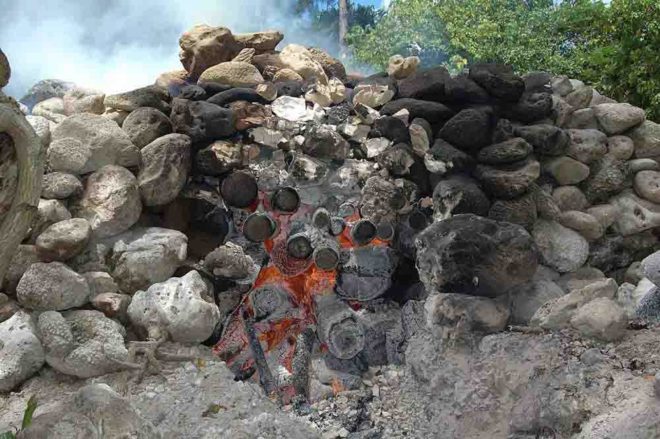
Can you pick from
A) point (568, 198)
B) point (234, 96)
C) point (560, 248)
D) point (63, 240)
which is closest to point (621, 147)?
point (568, 198)

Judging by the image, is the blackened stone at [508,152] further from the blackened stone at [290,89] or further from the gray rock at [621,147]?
the blackened stone at [290,89]

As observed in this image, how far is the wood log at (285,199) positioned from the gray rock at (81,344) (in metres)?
1.44

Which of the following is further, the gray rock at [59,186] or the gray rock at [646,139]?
the gray rock at [646,139]

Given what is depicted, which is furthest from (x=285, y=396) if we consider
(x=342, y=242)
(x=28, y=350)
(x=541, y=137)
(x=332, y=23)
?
(x=332, y=23)

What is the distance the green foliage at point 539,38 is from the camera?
8227 mm

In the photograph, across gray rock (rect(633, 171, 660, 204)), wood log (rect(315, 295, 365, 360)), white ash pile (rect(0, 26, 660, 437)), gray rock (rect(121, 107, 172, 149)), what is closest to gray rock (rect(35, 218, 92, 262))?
white ash pile (rect(0, 26, 660, 437))

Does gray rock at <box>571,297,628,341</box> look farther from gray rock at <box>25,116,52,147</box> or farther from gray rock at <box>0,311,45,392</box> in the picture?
gray rock at <box>25,116,52,147</box>

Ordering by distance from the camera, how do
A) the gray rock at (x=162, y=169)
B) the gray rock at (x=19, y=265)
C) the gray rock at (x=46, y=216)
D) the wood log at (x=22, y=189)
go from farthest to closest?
the gray rock at (x=162, y=169)
the gray rock at (x=46, y=216)
the gray rock at (x=19, y=265)
the wood log at (x=22, y=189)

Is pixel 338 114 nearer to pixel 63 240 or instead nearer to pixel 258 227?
pixel 258 227

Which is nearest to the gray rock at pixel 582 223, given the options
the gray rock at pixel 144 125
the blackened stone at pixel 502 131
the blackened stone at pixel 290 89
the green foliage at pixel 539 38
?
the blackened stone at pixel 502 131

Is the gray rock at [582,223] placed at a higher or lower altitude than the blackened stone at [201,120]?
lower

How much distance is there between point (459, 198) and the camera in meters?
4.52

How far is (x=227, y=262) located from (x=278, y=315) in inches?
22.6

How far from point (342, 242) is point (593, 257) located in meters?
1.87
